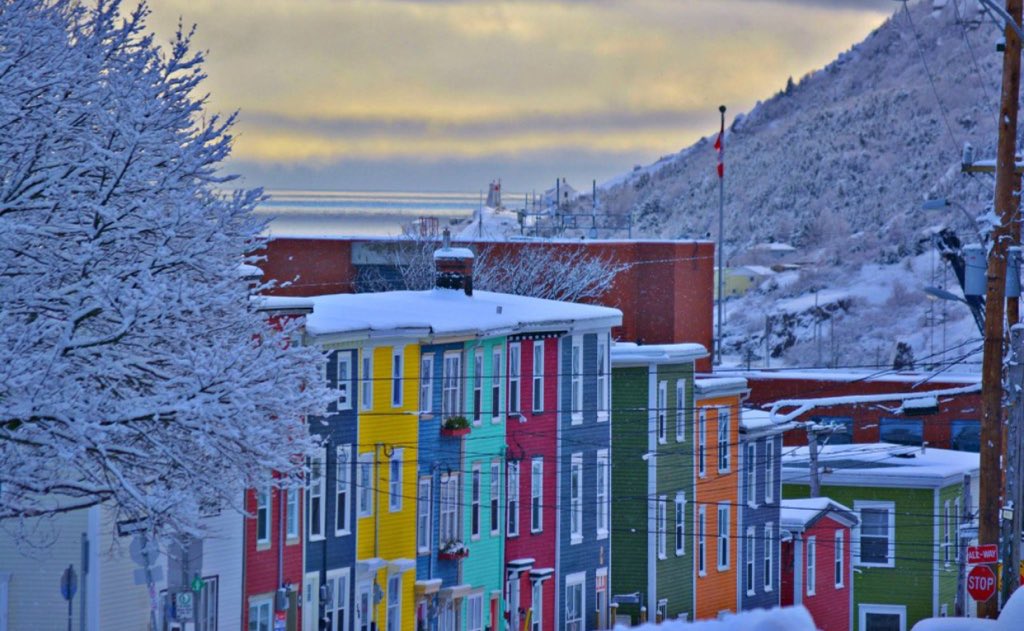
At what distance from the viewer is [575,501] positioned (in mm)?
58000

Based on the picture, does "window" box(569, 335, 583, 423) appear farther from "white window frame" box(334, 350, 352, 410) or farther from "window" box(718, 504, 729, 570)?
"white window frame" box(334, 350, 352, 410)

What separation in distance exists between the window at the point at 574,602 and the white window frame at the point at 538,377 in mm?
4821

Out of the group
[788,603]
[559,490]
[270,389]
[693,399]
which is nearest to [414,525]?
[559,490]

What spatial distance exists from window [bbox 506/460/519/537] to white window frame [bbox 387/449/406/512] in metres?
5.78

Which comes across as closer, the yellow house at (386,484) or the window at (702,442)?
the yellow house at (386,484)

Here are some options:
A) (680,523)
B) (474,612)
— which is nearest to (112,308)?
(474,612)

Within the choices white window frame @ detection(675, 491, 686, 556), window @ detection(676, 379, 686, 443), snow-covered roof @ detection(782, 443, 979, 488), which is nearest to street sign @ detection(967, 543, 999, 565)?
white window frame @ detection(675, 491, 686, 556)

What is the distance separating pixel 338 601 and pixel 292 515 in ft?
8.93

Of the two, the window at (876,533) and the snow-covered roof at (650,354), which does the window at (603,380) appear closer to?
the snow-covered roof at (650,354)

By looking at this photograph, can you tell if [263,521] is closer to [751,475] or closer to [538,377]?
[538,377]

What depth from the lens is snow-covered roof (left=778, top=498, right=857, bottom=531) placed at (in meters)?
69.0

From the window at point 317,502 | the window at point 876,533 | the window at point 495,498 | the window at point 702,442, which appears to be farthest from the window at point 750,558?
the window at point 317,502

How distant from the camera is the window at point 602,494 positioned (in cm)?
5903

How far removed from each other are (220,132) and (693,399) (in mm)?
32501
